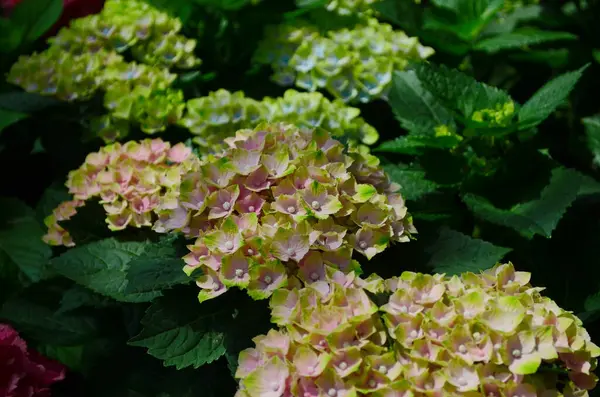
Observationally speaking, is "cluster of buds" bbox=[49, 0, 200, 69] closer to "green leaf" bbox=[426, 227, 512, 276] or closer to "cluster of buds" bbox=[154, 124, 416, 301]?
"cluster of buds" bbox=[154, 124, 416, 301]

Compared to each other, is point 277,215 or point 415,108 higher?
point 277,215

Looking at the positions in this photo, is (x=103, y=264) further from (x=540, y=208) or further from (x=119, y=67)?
(x=540, y=208)

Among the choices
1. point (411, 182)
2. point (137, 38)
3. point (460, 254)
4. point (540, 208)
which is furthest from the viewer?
point (137, 38)

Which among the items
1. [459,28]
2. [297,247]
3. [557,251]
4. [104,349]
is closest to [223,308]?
[297,247]

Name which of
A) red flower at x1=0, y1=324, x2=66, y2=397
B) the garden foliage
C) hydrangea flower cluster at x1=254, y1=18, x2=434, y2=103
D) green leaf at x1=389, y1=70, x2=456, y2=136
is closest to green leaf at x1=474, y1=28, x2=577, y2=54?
the garden foliage

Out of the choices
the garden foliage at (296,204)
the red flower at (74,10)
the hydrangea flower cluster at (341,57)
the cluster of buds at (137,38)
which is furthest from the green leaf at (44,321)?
the red flower at (74,10)

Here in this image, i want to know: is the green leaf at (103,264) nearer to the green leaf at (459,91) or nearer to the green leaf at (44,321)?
the green leaf at (44,321)

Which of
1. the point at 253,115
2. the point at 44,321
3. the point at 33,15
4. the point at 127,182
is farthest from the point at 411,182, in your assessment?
the point at 33,15
